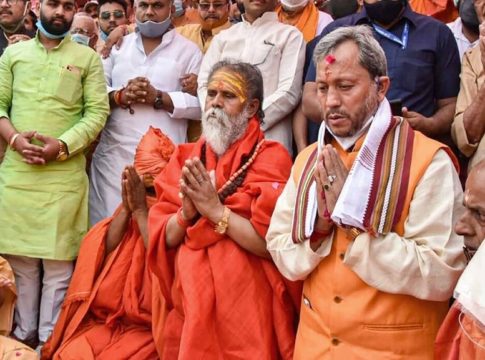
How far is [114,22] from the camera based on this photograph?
7289mm

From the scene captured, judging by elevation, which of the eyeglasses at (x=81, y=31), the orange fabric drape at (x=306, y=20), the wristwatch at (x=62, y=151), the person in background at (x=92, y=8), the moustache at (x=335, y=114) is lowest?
the person in background at (x=92, y=8)

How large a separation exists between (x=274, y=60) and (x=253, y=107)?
3.27ft

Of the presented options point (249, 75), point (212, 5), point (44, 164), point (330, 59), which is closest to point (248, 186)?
point (249, 75)

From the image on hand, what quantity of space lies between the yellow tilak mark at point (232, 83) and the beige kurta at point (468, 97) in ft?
3.87

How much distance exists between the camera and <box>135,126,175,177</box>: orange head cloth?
462 centimetres

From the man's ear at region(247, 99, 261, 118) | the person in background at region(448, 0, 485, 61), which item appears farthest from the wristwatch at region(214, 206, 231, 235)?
the person in background at region(448, 0, 485, 61)

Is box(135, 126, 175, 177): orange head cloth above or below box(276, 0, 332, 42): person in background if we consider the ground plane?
below

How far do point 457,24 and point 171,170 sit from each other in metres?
2.50

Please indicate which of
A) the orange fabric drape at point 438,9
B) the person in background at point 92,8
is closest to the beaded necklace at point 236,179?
the orange fabric drape at point 438,9

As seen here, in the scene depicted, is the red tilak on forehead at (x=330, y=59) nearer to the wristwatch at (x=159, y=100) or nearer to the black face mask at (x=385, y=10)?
the black face mask at (x=385, y=10)

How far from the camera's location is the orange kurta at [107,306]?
4.35m

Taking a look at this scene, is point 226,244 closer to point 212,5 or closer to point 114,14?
point 212,5

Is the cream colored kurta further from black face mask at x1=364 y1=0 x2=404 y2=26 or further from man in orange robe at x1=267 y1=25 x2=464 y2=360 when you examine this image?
black face mask at x1=364 y1=0 x2=404 y2=26

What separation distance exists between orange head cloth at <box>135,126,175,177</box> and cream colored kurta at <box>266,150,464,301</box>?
6.43 ft
